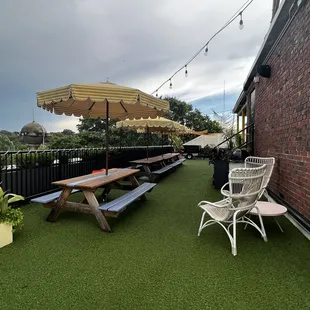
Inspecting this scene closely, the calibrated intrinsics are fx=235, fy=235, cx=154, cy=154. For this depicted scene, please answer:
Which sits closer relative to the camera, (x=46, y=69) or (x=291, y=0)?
(x=291, y=0)

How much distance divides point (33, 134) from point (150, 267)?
42.9 ft

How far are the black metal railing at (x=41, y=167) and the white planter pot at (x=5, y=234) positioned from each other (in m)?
1.71

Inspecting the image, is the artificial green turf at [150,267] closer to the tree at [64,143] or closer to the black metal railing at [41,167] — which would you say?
the black metal railing at [41,167]

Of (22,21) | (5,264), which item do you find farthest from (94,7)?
(5,264)

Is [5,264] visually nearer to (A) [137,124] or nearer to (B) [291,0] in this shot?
(B) [291,0]

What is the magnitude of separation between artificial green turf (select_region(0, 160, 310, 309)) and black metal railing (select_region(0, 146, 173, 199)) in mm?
1157

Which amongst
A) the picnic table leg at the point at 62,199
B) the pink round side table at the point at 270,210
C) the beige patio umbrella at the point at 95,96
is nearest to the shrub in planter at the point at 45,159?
the beige patio umbrella at the point at 95,96

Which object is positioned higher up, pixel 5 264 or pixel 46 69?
pixel 46 69

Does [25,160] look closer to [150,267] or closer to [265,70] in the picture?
[150,267]

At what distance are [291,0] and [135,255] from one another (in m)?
4.25

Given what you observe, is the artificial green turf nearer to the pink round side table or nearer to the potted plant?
the potted plant

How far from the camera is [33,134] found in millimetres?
13242

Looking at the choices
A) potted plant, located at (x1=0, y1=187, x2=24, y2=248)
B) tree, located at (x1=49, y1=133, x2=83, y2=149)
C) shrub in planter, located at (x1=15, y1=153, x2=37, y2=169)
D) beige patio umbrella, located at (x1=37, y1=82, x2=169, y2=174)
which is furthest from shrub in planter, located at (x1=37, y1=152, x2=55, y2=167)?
tree, located at (x1=49, y1=133, x2=83, y2=149)

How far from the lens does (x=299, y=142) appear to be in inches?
139
